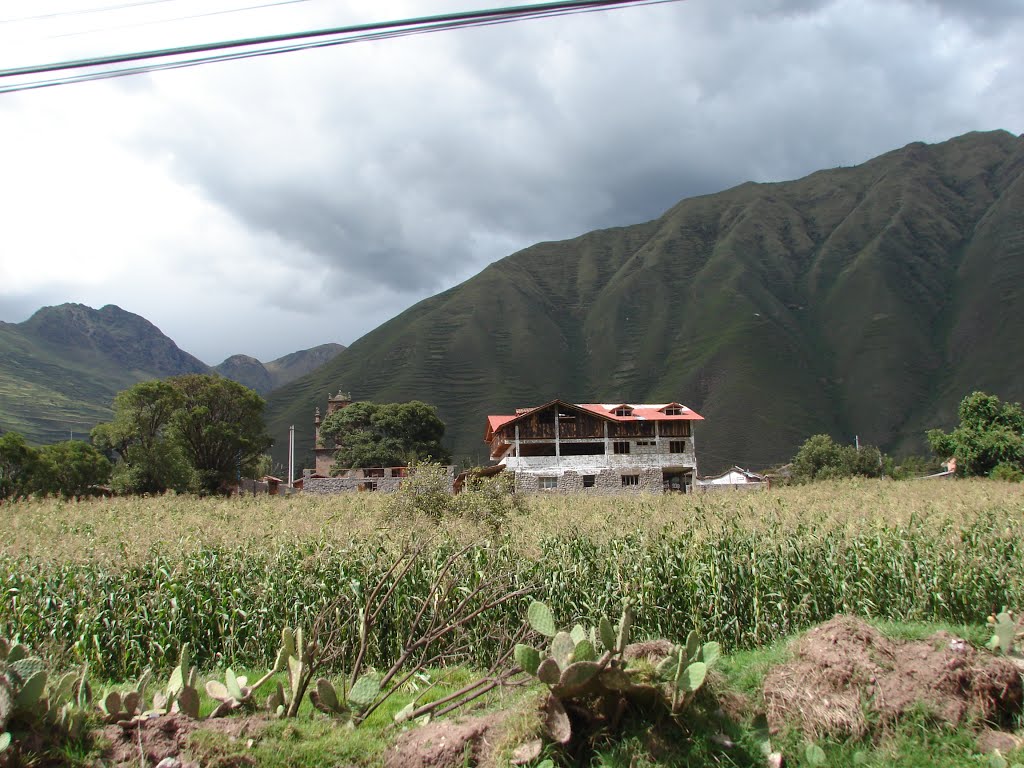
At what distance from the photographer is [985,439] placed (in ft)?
144

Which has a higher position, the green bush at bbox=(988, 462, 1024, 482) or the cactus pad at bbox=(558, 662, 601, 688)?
the cactus pad at bbox=(558, 662, 601, 688)

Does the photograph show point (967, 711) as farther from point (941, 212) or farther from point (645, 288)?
point (941, 212)

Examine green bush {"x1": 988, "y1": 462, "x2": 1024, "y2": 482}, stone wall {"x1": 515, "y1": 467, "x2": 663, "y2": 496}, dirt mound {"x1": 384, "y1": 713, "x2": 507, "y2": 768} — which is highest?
dirt mound {"x1": 384, "y1": 713, "x2": 507, "y2": 768}

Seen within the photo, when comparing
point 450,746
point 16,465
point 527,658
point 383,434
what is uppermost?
point 383,434

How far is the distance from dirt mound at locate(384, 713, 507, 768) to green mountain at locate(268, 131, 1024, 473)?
302ft

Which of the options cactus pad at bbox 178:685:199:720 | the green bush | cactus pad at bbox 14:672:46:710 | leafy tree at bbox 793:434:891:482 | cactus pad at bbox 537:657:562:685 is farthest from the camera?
leafy tree at bbox 793:434:891:482

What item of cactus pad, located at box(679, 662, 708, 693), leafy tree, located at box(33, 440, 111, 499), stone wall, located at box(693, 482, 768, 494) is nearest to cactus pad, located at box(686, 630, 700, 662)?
cactus pad, located at box(679, 662, 708, 693)

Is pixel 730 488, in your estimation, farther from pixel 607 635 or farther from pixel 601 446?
pixel 607 635

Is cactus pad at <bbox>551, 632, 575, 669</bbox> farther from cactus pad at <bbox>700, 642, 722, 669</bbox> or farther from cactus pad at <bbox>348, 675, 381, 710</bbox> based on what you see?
cactus pad at <bbox>348, 675, 381, 710</bbox>

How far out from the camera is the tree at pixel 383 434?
74375 mm

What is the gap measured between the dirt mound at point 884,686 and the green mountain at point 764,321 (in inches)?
3551

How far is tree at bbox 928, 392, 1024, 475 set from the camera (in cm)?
4275

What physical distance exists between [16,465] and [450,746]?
4480cm

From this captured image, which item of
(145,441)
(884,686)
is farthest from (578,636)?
(145,441)
